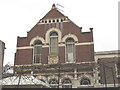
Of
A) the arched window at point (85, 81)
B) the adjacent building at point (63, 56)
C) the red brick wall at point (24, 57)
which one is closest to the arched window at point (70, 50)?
the adjacent building at point (63, 56)

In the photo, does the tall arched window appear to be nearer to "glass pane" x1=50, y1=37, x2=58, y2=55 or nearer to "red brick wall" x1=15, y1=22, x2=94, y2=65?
"glass pane" x1=50, y1=37, x2=58, y2=55

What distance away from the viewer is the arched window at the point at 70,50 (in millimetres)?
19866

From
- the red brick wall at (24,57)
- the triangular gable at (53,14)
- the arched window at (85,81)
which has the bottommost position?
the arched window at (85,81)

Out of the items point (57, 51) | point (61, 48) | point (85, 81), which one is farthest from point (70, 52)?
point (85, 81)

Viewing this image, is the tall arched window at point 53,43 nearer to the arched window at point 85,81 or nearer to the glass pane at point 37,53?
the glass pane at point 37,53

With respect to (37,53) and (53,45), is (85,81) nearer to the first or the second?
(53,45)

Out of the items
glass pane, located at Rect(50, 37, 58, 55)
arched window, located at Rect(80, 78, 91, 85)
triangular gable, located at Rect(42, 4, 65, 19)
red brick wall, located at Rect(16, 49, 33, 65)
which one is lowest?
arched window, located at Rect(80, 78, 91, 85)

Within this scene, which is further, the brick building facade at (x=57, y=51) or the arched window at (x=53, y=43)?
the arched window at (x=53, y=43)

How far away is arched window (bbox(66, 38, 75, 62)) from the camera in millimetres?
19866

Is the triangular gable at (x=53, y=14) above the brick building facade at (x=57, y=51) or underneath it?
above

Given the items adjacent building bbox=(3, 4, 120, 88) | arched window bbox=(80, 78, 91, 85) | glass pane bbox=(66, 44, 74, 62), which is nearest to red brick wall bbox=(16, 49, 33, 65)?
adjacent building bbox=(3, 4, 120, 88)

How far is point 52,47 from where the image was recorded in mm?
20719

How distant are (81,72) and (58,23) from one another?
6.23 m

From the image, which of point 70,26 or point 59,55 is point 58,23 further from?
point 59,55
